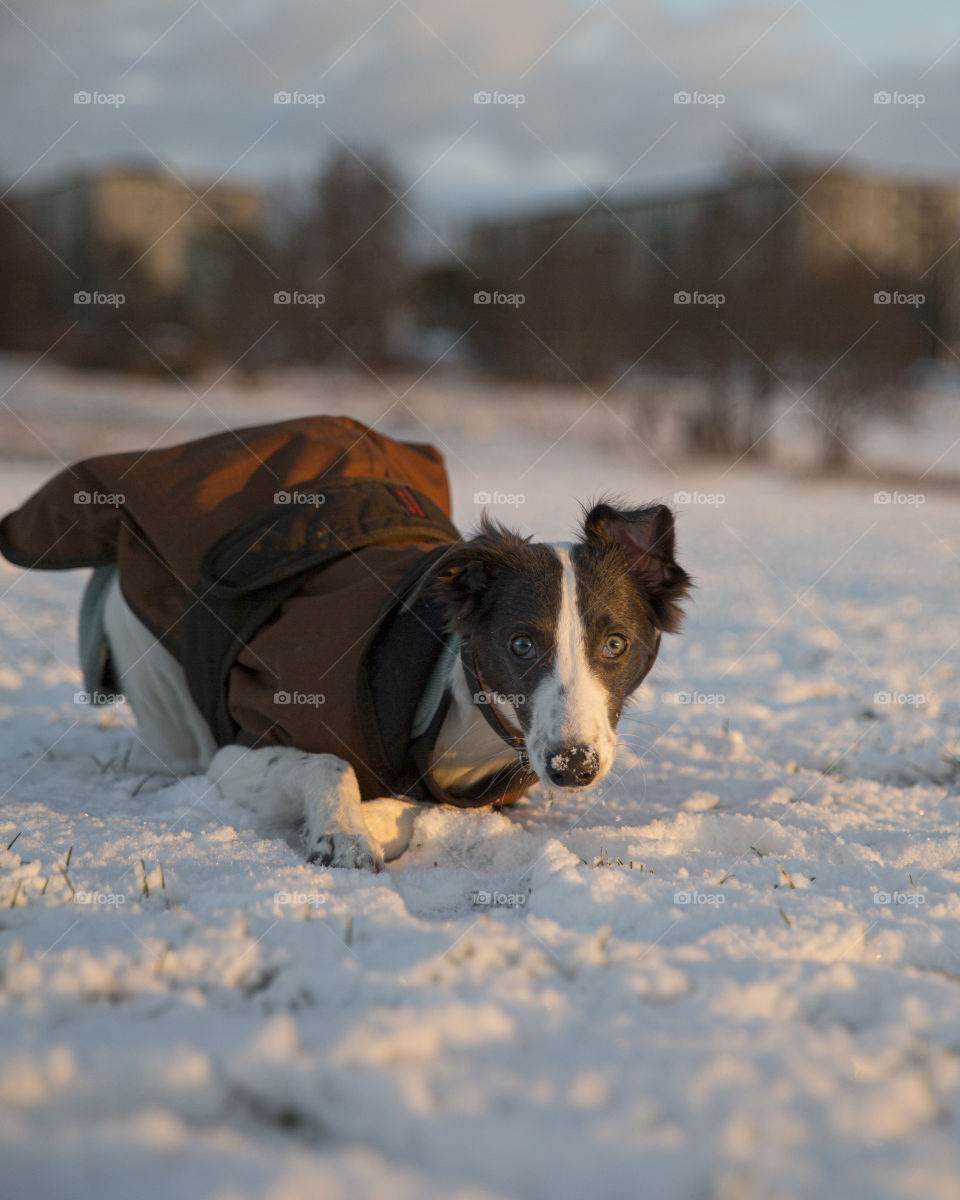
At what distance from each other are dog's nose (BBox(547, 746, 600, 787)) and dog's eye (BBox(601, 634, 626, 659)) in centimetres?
43

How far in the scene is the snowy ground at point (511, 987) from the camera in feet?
5.31

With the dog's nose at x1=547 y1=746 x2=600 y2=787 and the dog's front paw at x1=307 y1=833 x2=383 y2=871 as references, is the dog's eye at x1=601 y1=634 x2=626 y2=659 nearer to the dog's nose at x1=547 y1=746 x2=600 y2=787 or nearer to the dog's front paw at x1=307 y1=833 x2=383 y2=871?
the dog's nose at x1=547 y1=746 x2=600 y2=787

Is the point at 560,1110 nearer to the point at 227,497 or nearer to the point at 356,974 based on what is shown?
the point at 356,974

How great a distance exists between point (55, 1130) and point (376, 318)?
2832 cm

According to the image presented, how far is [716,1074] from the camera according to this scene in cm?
180

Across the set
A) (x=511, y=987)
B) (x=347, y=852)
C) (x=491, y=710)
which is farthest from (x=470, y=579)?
(x=511, y=987)

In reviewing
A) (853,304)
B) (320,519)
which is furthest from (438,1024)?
(853,304)

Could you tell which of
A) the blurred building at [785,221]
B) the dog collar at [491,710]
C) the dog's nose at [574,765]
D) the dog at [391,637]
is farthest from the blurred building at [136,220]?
the dog's nose at [574,765]

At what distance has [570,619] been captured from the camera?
3363mm

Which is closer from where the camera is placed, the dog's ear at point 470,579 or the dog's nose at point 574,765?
the dog's nose at point 574,765

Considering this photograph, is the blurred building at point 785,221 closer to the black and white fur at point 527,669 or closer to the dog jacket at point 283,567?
the dog jacket at point 283,567

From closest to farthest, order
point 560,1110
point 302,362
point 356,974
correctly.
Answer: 1. point 560,1110
2. point 356,974
3. point 302,362

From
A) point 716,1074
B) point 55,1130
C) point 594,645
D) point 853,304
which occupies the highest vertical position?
point 853,304

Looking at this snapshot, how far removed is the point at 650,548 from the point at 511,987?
1.90 m
